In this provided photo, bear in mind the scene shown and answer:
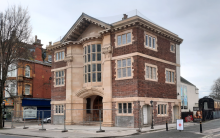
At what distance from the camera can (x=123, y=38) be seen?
25719 mm

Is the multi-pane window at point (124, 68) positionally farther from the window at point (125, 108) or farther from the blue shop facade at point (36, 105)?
the blue shop facade at point (36, 105)

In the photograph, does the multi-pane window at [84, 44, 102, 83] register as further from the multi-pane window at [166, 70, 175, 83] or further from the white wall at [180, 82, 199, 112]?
the white wall at [180, 82, 199, 112]

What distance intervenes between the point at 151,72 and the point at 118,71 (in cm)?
372

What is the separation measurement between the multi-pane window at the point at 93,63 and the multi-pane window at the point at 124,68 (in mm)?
3283

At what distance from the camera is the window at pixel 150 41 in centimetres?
2602

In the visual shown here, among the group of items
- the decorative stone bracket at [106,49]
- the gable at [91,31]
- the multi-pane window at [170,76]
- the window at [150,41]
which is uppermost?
the gable at [91,31]

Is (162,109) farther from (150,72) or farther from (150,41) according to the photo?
(150,41)

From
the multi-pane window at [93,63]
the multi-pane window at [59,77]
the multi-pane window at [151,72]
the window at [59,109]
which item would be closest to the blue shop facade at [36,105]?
the window at [59,109]

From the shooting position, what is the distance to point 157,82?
26750 mm

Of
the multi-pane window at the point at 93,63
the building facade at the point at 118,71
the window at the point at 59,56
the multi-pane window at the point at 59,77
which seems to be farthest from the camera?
the window at the point at 59,56

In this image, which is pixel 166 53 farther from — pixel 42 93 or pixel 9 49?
pixel 42 93

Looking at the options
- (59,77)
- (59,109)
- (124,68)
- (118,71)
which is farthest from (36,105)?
(124,68)

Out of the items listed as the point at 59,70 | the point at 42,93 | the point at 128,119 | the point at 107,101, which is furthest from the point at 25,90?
the point at 128,119

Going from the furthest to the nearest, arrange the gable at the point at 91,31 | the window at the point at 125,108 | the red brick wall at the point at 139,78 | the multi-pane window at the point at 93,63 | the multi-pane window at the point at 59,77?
the multi-pane window at the point at 59,77, the gable at the point at 91,31, the multi-pane window at the point at 93,63, the window at the point at 125,108, the red brick wall at the point at 139,78
